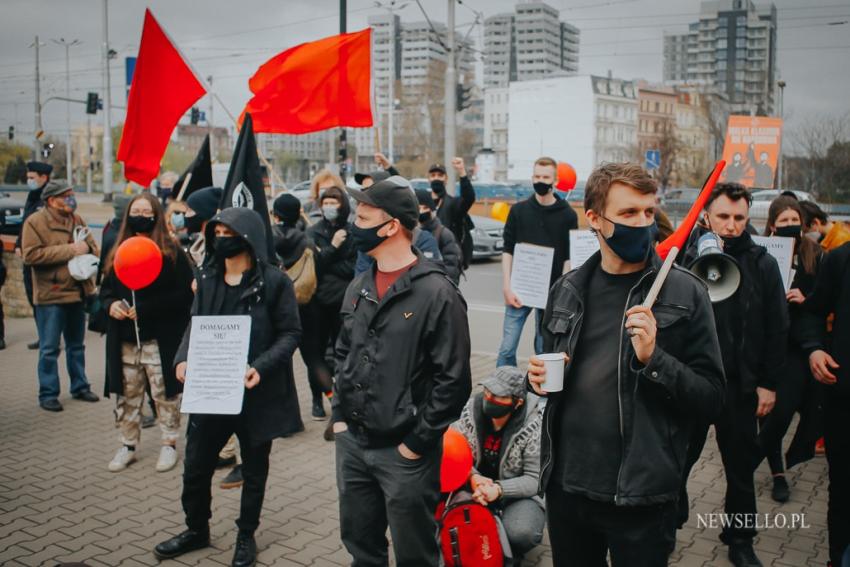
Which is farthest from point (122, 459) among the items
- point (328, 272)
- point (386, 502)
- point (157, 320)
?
point (386, 502)

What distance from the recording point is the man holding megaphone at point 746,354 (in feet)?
14.5

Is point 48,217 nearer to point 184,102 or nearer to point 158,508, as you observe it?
point 184,102

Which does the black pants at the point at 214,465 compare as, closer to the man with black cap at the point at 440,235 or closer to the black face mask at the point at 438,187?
the man with black cap at the point at 440,235

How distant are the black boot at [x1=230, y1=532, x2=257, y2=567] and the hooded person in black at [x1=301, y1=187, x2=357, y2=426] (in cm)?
265

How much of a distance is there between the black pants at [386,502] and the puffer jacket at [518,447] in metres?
1.13

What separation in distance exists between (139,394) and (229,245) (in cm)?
238

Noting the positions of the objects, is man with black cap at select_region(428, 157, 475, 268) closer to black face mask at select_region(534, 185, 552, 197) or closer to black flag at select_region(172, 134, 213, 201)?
black face mask at select_region(534, 185, 552, 197)

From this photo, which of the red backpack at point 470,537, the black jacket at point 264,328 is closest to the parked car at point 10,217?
the black jacket at point 264,328

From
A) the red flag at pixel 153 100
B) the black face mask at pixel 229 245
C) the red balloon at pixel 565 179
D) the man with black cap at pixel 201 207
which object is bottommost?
the black face mask at pixel 229 245

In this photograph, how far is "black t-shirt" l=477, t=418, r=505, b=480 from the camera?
4.92m

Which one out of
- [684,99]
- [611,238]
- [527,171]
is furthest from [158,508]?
[684,99]

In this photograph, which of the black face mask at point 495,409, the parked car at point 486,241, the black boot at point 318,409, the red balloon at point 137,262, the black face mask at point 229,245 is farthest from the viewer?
the parked car at point 486,241

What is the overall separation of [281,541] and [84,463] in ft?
7.74

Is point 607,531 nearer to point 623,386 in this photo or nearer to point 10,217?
point 623,386
